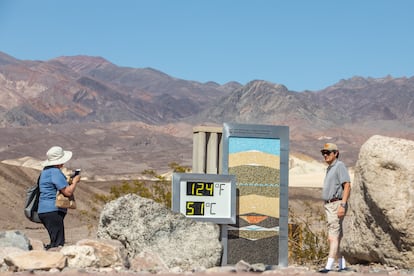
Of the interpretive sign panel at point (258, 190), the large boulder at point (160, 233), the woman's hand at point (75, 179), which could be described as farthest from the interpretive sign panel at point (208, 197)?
the woman's hand at point (75, 179)

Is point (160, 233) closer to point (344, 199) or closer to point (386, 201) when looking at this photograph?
point (344, 199)

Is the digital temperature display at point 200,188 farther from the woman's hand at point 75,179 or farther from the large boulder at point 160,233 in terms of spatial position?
the woman's hand at point 75,179

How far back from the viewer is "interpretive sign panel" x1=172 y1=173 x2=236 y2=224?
10.9 m

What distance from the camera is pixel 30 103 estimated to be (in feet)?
632

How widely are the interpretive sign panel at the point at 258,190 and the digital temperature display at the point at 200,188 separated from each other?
0.34m

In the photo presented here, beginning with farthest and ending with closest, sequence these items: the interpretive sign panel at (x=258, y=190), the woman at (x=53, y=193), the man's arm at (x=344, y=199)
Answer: the interpretive sign panel at (x=258, y=190)
the woman at (x=53, y=193)
the man's arm at (x=344, y=199)

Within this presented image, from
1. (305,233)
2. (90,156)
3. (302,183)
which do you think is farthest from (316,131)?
(305,233)

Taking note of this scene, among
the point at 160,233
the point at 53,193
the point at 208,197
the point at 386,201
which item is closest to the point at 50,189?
the point at 53,193

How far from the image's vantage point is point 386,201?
420 inches

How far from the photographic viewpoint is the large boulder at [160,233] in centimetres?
1005

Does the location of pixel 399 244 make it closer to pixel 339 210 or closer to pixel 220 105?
pixel 339 210

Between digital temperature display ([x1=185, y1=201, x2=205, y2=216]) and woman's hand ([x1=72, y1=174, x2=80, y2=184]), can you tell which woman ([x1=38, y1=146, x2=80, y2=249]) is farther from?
digital temperature display ([x1=185, y1=201, x2=205, y2=216])

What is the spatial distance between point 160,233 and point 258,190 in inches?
68.1

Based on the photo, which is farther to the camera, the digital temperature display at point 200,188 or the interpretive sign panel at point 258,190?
the interpretive sign panel at point 258,190
